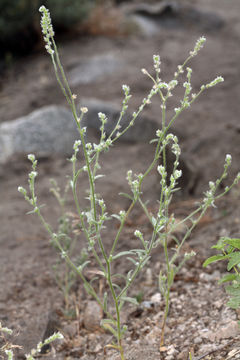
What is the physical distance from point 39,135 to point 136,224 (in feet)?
5.87

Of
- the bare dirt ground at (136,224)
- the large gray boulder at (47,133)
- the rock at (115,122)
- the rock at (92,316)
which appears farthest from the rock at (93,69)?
the rock at (92,316)

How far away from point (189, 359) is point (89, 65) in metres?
5.26

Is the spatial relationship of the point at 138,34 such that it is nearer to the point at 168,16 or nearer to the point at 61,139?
the point at 168,16

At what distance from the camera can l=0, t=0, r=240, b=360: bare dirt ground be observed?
2248 mm

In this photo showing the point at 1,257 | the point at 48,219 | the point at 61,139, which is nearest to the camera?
the point at 1,257

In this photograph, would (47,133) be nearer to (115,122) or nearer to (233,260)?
(115,122)

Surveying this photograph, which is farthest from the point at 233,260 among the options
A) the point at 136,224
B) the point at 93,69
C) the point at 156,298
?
the point at 93,69

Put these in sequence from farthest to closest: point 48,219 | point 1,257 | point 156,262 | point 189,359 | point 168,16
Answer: point 168,16
point 48,219
point 1,257
point 156,262
point 189,359

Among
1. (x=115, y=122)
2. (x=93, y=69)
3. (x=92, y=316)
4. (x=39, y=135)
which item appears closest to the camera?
(x=92, y=316)

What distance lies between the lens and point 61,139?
4.86 m

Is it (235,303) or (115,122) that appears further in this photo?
(115,122)

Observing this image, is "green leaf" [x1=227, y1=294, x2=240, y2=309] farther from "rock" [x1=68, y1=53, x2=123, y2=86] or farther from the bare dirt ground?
"rock" [x1=68, y1=53, x2=123, y2=86]

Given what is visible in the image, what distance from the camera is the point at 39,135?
4.84m

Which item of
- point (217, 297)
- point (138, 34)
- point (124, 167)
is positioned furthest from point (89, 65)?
point (217, 297)
